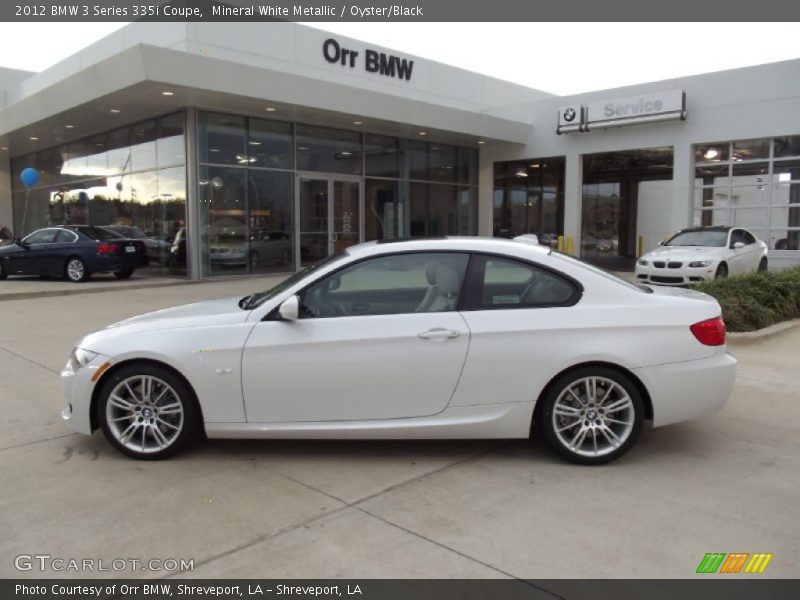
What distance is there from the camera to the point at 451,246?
14.6 ft

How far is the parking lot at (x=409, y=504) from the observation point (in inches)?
123

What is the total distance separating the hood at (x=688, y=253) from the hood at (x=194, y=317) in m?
10.9

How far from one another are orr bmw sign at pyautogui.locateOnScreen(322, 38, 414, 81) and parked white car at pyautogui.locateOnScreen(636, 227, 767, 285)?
38.2ft

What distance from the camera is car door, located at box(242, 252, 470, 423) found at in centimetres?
413

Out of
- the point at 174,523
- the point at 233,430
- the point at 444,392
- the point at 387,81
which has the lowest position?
the point at 174,523

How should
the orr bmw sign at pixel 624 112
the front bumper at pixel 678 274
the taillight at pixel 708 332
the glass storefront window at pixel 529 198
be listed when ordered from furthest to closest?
1. the glass storefront window at pixel 529 198
2. the orr bmw sign at pixel 624 112
3. the front bumper at pixel 678 274
4. the taillight at pixel 708 332

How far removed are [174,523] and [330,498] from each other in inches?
33.9

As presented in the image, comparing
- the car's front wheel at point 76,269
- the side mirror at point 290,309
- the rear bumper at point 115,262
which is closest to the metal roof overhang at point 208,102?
the rear bumper at point 115,262

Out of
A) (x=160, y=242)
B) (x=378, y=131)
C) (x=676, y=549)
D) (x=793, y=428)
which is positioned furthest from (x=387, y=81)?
(x=676, y=549)

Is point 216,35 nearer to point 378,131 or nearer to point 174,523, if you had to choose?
point 378,131

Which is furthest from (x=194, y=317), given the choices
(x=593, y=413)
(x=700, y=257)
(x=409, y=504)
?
(x=700, y=257)

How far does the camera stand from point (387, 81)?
22047mm

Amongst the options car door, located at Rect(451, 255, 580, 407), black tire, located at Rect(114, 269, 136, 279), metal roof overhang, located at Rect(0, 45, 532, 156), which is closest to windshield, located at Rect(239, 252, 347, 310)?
car door, located at Rect(451, 255, 580, 407)

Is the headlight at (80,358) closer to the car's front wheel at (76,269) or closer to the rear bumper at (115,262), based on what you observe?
the rear bumper at (115,262)
